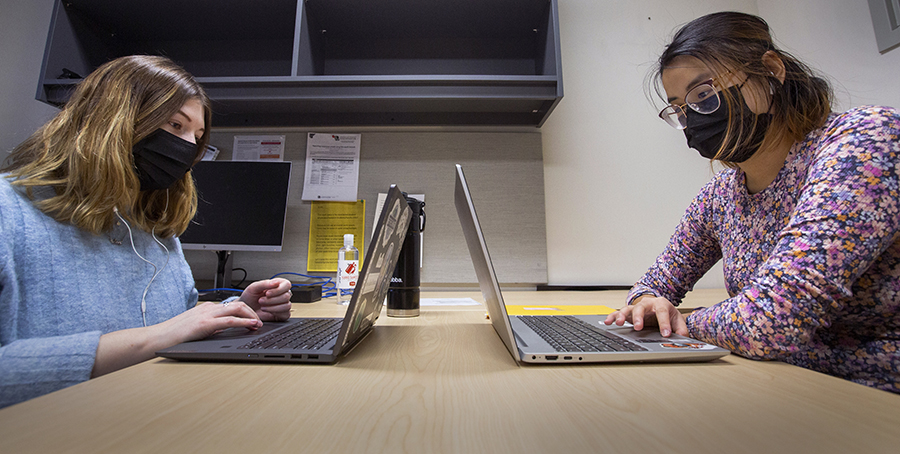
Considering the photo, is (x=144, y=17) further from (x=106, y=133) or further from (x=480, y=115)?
(x=480, y=115)

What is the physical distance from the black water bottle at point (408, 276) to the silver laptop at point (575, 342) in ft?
0.98

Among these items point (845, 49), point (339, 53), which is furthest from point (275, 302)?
point (845, 49)

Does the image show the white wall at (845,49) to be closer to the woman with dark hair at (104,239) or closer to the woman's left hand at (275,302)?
the woman's left hand at (275,302)

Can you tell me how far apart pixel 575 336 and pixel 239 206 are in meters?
1.32

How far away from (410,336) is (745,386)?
1.47 ft

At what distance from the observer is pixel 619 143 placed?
1.67m

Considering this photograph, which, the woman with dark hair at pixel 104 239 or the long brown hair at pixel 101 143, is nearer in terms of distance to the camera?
the woman with dark hair at pixel 104 239

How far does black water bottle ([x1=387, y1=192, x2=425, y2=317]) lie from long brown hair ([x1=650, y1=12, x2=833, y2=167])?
634mm

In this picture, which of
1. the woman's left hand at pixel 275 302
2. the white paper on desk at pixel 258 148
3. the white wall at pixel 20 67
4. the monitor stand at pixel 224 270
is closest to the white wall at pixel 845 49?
the woman's left hand at pixel 275 302

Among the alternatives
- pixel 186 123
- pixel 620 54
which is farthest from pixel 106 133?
pixel 620 54

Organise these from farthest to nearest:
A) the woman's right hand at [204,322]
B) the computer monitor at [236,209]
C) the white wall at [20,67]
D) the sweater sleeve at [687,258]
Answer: the computer monitor at [236,209] → the white wall at [20,67] → the sweater sleeve at [687,258] → the woman's right hand at [204,322]

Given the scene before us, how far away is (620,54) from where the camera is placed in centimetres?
172

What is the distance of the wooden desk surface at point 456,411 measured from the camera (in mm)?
249

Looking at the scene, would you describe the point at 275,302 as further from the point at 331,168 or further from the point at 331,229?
the point at 331,168
